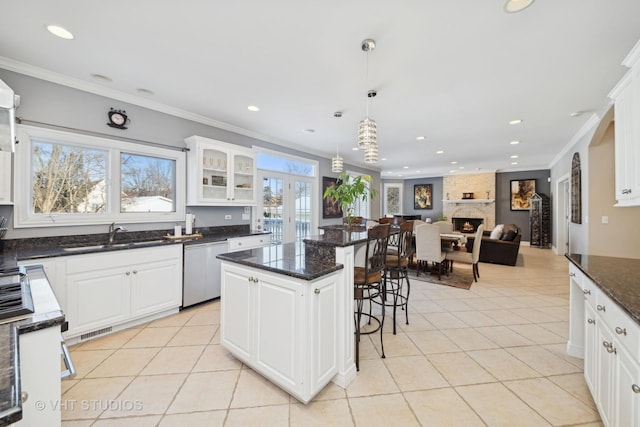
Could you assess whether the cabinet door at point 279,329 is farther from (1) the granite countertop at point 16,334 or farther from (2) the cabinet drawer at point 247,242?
(2) the cabinet drawer at point 247,242

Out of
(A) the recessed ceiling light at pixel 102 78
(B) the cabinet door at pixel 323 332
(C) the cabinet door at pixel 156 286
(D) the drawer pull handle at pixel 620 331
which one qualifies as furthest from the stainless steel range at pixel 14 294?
(D) the drawer pull handle at pixel 620 331

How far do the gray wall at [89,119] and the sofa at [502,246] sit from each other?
5865mm

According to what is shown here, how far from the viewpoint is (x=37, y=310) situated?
1.09m

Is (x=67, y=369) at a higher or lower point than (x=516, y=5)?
lower

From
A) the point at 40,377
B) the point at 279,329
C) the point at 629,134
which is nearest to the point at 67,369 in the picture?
the point at 40,377

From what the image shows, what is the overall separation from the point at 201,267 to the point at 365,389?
2.43 m

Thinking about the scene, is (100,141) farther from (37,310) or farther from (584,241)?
(584,241)

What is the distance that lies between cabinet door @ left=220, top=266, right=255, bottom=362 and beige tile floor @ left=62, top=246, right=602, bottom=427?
21 cm

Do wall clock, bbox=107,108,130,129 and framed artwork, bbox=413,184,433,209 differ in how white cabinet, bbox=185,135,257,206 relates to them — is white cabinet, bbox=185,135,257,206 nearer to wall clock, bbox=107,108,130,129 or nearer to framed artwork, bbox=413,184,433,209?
wall clock, bbox=107,108,130,129

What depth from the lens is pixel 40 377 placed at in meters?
0.95

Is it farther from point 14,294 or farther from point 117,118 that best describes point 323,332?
point 117,118

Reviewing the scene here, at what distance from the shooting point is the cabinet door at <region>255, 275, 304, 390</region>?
1.67 metres

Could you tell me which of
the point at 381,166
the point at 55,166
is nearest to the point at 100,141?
the point at 55,166

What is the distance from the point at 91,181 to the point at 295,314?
9.45 feet
